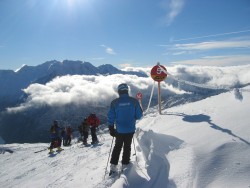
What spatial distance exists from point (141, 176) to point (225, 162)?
198 centimetres

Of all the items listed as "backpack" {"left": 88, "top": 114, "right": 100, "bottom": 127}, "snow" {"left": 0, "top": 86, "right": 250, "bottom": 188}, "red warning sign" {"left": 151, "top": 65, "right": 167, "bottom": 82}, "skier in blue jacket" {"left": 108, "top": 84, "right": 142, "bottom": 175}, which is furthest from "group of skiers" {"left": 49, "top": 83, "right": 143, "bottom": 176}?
"backpack" {"left": 88, "top": 114, "right": 100, "bottom": 127}

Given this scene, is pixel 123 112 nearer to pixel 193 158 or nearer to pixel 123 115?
pixel 123 115

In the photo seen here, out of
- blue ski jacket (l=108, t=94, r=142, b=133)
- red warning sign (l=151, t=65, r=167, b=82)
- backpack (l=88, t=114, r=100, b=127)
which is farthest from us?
backpack (l=88, t=114, r=100, b=127)

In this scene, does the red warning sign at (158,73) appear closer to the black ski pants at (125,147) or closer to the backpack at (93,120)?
the backpack at (93,120)

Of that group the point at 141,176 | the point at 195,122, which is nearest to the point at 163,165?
the point at 141,176

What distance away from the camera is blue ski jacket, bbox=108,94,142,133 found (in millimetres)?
7027

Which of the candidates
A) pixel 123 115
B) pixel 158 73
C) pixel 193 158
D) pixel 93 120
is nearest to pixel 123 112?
pixel 123 115

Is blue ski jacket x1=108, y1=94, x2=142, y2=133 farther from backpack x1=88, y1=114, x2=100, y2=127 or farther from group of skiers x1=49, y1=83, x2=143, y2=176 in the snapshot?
backpack x1=88, y1=114, x2=100, y2=127

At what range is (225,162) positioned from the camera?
5699 mm

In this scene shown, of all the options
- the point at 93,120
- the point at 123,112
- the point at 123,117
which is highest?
the point at 123,112

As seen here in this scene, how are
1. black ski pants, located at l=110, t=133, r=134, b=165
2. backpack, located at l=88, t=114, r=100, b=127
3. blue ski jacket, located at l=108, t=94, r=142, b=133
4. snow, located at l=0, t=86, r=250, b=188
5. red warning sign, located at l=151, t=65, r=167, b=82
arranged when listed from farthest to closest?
backpack, located at l=88, t=114, r=100, b=127, red warning sign, located at l=151, t=65, r=167, b=82, black ski pants, located at l=110, t=133, r=134, b=165, blue ski jacket, located at l=108, t=94, r=142, b=133, snow, located at l=0, t=86, r=250, b=188

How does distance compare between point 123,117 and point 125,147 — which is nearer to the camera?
point 123,117

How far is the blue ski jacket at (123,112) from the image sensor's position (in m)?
7.03

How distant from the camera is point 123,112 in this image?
277 inches
